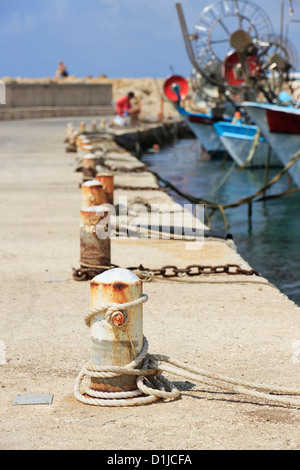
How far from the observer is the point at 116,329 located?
3.96 metres

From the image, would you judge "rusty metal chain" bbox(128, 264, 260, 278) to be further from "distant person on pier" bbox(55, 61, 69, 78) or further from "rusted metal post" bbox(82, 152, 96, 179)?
"distant person on pier" bbox(55, 61, 69, 78)

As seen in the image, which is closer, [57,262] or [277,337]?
[277,337]

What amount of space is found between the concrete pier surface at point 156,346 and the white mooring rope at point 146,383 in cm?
4

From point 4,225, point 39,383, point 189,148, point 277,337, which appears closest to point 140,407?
point 39,383

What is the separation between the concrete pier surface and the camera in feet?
11.7

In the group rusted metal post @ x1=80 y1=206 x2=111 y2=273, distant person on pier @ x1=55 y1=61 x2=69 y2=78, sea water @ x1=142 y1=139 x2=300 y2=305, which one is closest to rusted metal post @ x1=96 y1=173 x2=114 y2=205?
sea water @ x1=142 y1=139 x2=300 y2=305

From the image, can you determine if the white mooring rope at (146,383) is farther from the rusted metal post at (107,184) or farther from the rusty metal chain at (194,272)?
the rusted metal post at (107,184)

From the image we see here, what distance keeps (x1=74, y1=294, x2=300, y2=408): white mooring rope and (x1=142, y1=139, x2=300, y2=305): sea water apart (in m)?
5.22

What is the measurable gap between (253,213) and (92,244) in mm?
11435

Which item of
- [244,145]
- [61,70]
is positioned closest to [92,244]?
[244,145]

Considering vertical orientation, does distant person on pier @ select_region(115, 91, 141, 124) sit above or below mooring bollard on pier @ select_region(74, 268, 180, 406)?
above

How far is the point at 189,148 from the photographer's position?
4309 centimetres

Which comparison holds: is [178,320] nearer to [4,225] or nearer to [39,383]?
[39,383]

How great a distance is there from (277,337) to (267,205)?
14413 millimetres
